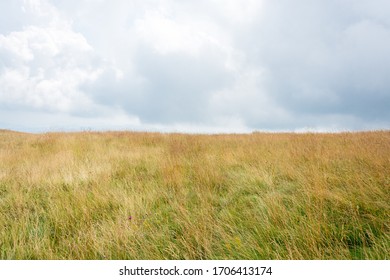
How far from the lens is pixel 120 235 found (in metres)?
2.69

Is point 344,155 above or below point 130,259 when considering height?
above

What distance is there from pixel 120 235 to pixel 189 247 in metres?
0.78

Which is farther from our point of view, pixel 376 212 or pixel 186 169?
pixel 186 169

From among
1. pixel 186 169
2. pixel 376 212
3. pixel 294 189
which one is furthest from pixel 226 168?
pixel 376 212

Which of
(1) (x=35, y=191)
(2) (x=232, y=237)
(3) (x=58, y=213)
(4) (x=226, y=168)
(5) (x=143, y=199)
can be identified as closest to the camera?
(2) (x=232, y=237)

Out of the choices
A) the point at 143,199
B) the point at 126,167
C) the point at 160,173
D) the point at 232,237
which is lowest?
the point at 232,237

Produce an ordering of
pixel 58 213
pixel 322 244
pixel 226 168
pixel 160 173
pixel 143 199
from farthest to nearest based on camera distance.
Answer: pixel 226 168 < pixel 160 173 < pixel 143 199 < pixel 58 213 < pixel 322 244

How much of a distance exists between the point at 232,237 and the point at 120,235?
1.17m

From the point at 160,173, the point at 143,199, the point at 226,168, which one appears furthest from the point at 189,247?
the point at 226,168

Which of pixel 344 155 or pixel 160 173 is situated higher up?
pixel 344 155

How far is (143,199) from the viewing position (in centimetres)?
403

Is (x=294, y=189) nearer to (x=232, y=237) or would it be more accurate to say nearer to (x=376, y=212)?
(x=376, y=212)

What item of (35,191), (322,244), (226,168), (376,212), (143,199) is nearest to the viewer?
(322,244)

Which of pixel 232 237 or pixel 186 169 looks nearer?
pixel 232 237
